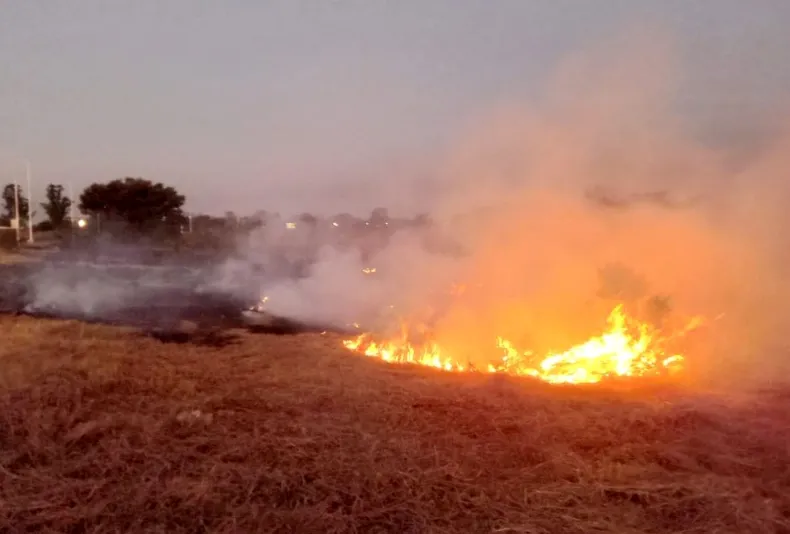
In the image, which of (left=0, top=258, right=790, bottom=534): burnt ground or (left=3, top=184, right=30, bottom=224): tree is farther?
(left=3, top=184, right=30, bottom=224): tree

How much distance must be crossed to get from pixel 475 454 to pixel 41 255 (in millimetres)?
29553

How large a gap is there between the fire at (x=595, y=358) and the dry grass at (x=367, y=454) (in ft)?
2.93

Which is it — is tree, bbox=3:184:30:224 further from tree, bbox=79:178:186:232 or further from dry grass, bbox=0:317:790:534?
dry grass, bbox=0:317:790:534

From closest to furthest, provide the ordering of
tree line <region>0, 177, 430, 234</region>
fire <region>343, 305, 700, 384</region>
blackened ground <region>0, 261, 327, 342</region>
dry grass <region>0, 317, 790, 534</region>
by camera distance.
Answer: dry grass <region>0, 317, 790, 534</region> < fire <region>343, 305, 700, 384</region> < blackened ground <region>0, 261, 327, 342</region> < tree line <region>0, 177, 430, 234</region>

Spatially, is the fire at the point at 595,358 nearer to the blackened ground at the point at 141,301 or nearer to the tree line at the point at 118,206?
the blackened ground at the point at 141,301

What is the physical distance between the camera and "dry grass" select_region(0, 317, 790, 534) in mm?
4348

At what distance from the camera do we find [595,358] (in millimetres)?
8797

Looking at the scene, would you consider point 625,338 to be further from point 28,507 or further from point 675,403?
point 28,507

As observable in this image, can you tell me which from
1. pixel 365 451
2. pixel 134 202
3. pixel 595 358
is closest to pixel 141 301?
pixel 595 358

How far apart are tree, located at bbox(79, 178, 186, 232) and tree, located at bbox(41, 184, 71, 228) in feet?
Result: 3.78

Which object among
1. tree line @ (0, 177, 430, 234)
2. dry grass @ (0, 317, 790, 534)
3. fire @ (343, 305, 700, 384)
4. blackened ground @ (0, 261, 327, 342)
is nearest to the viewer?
dry grass @ (0, 317, 790, 534)

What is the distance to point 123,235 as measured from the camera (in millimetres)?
38375

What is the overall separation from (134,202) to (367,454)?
42.9 metres

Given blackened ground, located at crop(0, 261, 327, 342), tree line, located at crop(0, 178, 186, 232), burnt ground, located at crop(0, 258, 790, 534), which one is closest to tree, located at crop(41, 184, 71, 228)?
tree line, located at crop(0, 178, 186, 232)
